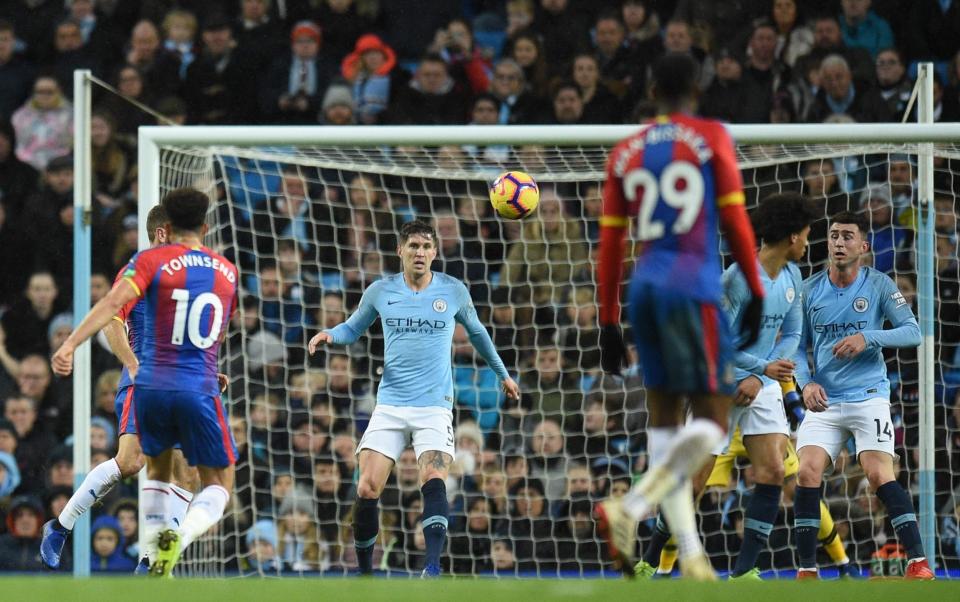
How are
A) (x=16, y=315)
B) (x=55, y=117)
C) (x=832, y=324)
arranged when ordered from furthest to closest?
1. (x=55, y=117)
2. (x=16, y=315)
3. (x=832, y=324)

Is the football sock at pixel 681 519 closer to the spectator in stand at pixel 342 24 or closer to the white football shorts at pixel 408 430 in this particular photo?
the white football shorts at pixel 408 430

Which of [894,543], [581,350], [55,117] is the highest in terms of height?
[55,117]

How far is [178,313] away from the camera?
6.35 metres

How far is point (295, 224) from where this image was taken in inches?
446

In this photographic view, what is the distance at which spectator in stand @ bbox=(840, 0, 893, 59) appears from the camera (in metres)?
12.1

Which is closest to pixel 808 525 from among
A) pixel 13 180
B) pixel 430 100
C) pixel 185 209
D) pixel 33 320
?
pixel 185 209

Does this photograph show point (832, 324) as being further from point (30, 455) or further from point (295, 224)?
point (30, 455)

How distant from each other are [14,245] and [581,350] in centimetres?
507

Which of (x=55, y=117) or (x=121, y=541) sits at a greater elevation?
(x=55, y=117)

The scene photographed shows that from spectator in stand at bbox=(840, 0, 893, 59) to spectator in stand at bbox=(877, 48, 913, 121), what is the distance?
0.44 metres

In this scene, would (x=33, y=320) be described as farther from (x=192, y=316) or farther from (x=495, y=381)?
(x=192, y=316)

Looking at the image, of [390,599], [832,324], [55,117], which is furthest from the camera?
[55,117]

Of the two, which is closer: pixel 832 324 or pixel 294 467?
pixel 832 324

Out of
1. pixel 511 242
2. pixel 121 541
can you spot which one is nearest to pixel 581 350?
pixel 511 242
